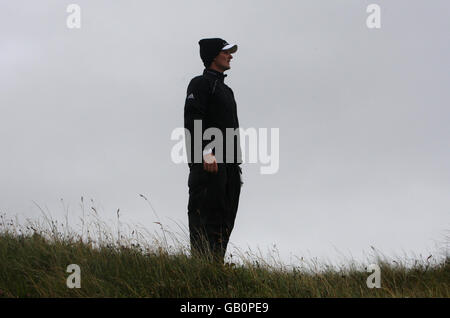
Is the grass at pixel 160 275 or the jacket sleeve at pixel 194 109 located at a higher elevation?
the jacket sleeve at pixel 194 109

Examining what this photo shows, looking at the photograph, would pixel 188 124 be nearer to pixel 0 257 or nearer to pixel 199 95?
pixel 199 95

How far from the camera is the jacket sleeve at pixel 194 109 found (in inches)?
292

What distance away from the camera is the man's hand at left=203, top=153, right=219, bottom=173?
7.16 metres

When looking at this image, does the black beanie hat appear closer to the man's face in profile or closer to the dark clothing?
the man's face in profile

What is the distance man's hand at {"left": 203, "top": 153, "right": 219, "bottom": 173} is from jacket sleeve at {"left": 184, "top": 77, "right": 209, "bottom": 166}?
0.68 ft

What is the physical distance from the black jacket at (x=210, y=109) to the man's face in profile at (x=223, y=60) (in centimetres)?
14

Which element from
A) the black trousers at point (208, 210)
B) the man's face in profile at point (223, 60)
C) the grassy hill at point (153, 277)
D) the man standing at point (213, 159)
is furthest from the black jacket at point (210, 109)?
the grassy hill at point (153, 277)

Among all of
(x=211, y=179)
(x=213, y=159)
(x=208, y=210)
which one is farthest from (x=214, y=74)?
(x=208, y=210)

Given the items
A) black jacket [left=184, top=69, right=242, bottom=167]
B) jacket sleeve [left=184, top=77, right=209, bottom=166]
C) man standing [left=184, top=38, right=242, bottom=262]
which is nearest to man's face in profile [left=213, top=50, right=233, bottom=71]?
man standing [left=184, top=38, right=242, bottom=262]

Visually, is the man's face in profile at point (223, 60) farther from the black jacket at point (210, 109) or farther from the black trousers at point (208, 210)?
the black trousers at point (208, 210)

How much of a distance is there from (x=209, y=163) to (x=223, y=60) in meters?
1.57

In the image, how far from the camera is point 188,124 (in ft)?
24.4

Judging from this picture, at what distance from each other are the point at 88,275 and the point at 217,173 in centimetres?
213
